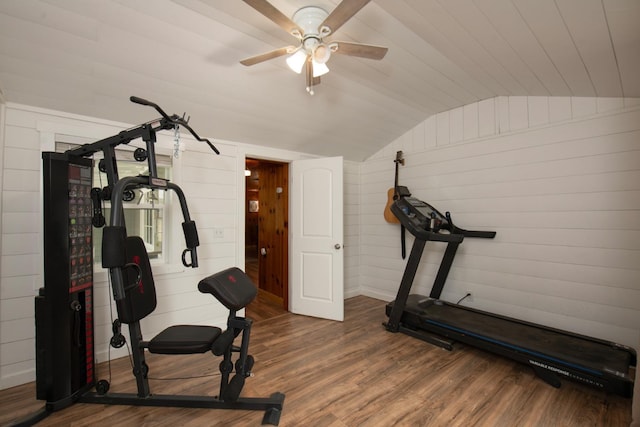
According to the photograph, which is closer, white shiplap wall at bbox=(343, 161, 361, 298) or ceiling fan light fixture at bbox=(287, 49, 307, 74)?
ceiling fan light fixture at bbox=(287, 49, 307, 74)

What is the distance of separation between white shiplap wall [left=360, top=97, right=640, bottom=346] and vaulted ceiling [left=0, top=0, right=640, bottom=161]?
12.7 inches

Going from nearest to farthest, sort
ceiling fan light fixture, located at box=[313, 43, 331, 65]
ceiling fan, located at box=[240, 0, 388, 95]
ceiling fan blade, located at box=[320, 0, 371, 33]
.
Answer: ceiling fan blade, located at box=[320, 0, 371, 33]
ceiling fan, located at box=[240, 0, 388, 95]
ceiling fan light fixture, located at box=[313, 43, 331, 65]

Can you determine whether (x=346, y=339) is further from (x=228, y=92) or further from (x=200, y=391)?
(x=228, y=92)

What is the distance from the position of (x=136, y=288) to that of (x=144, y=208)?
1.16 metres

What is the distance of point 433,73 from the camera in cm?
272

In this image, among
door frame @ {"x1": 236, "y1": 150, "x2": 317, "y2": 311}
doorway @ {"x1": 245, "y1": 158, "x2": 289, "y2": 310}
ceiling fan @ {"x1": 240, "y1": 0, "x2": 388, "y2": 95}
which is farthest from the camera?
doorway @ {"x1": 245, "y1": 158, "x2": 289, "y2": 310}

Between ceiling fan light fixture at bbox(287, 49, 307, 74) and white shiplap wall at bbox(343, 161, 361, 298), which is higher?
ceiling fan light fixture at bbox(287, 49, 307, 74)

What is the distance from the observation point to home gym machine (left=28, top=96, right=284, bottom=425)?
5.81 feet

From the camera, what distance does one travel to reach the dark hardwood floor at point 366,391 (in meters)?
1.82


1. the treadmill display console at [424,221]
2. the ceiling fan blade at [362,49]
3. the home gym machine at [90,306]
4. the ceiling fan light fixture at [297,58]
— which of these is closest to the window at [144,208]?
the home gym machine at [90,306]

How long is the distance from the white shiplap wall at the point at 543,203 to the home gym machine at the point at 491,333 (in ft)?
0.88

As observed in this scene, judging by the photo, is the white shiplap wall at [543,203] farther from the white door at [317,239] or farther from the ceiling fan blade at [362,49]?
the ceiling fan blade at [362,49]

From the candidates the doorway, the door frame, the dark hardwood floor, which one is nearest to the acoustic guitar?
the doorway

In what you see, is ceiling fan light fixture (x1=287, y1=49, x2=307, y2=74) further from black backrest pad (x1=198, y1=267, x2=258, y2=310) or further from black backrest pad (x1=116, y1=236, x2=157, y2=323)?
black backrest pad (x1=116, y1=236, x2=157, y2=323)
